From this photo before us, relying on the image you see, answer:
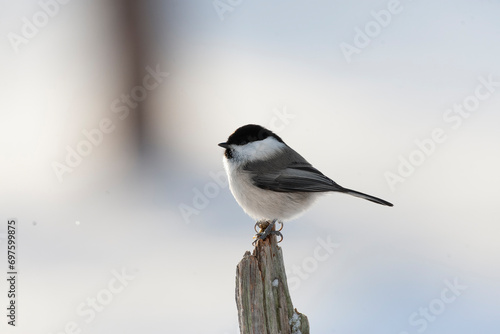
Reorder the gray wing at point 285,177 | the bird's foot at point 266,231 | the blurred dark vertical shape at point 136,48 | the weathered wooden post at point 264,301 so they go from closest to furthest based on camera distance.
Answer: the weathered wooden post at point 264,301 → the bird's foot at point 266,231 → the gray wing at point 285,177 → the blurred dark vertical shape at point 136,48

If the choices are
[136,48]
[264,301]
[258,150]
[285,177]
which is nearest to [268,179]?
[285,177]

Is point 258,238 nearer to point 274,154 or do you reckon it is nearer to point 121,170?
point 274,154

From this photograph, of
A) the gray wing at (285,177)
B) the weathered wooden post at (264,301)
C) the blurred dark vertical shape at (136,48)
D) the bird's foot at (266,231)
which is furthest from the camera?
the blurred dark vertical shape at (136,48)

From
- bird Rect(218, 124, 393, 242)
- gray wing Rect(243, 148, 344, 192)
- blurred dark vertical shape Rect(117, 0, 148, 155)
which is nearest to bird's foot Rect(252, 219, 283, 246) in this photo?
bird Rect(218, 124, 393, 242)

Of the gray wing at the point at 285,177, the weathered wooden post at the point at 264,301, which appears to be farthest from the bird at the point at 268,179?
the weathered wooden post at the point at 264,301

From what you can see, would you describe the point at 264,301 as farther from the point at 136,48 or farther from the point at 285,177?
the point at 136,48

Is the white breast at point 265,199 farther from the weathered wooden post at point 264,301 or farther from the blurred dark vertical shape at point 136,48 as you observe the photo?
the blurred dark vertical shape at point 136,48

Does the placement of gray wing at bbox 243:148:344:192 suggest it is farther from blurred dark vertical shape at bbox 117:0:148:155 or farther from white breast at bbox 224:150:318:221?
blurred dark vertical shape at bbox 117:0:148:155
